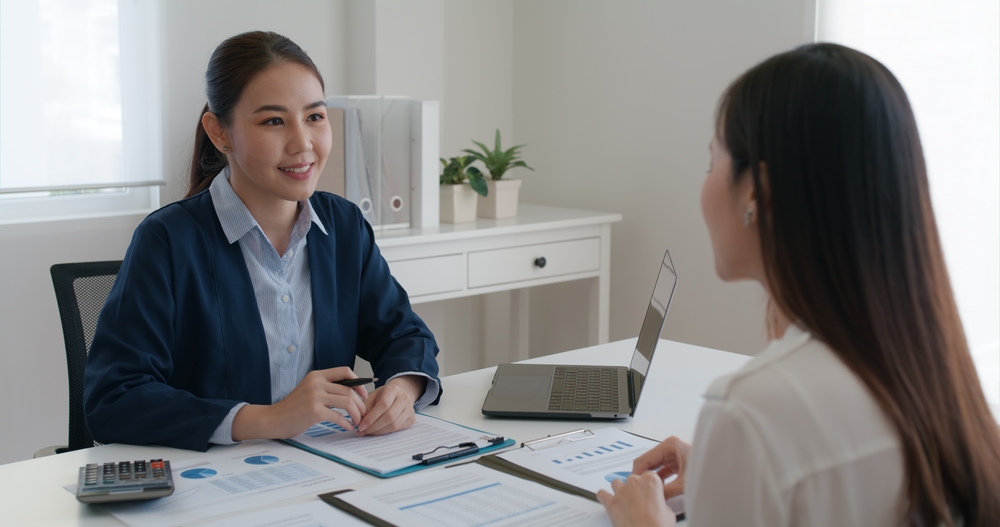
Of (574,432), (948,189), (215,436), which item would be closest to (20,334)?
(215,436)

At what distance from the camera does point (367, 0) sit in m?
2.91

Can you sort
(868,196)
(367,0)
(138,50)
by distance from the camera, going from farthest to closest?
(367,0)
(138,50)
(868,196)

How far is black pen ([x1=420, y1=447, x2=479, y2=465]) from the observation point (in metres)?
1.15

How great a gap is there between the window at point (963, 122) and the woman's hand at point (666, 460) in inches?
60.3

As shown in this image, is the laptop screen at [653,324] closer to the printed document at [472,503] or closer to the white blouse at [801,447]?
the printed document at [472,503]

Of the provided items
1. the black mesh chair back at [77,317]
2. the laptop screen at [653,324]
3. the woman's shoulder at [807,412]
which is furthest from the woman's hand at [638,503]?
the black mesh chair back at [77,317]

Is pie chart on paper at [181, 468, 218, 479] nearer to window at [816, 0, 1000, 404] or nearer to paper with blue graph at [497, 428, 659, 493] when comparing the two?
paper with blue graph at [497, 428, 659, 493]

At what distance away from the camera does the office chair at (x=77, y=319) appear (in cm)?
156

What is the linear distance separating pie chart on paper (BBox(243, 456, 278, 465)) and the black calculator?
0.11 meters

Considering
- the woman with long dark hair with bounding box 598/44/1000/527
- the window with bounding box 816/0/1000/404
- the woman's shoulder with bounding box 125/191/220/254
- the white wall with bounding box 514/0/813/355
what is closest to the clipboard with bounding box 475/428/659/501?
the woman with long dark hair with bounding box 598/44/1000/527

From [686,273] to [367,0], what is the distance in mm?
1385

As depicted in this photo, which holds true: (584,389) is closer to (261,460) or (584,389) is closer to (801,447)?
(261,460)

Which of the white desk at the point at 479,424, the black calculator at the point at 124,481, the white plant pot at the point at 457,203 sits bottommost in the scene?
the white desk at the point at 479,424

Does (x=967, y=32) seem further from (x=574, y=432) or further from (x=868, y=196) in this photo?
(x=868, y=196)
